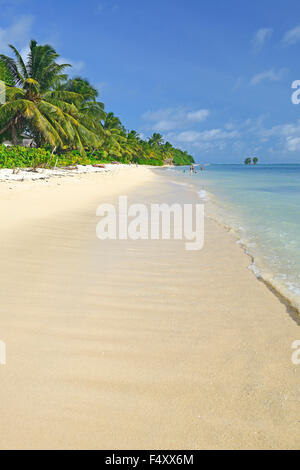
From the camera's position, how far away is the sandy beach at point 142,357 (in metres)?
1.74

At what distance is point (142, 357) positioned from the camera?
242 cm

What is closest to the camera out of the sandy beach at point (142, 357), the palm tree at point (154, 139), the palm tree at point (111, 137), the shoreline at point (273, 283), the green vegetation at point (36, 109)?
the sandy beach at point (142, 357)

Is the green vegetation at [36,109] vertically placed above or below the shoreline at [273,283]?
above

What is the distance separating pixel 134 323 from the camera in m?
2.95

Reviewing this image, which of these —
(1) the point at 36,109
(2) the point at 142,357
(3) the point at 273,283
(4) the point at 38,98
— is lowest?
(2) the point at 142,357

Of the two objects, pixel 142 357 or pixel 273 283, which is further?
pixel 273 283

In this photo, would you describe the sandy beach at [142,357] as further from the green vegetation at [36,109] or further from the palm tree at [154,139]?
the palm tree at [154,139]

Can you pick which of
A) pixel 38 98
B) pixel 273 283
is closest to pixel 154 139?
pixel 38 98

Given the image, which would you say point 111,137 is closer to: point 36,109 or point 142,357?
point 36,109

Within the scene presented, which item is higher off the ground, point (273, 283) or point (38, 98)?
point (38, 98)

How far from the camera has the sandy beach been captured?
5.69ft

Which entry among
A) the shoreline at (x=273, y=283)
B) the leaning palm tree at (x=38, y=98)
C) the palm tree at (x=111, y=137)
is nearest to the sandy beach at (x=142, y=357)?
the shoreline at (x=273, y=283)
